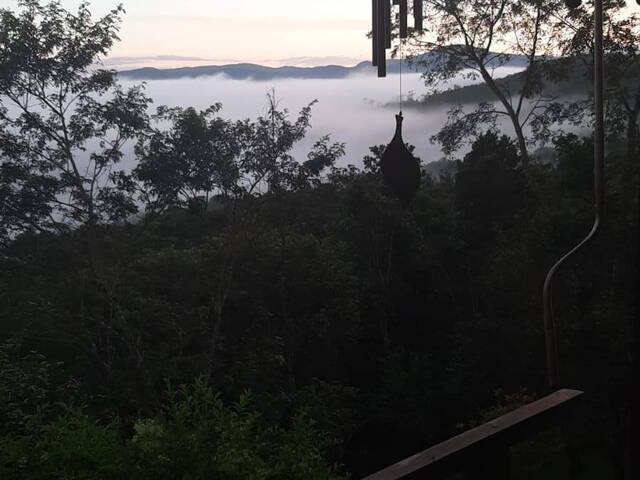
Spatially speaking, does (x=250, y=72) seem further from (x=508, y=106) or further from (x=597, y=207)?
(x=597, y=207)

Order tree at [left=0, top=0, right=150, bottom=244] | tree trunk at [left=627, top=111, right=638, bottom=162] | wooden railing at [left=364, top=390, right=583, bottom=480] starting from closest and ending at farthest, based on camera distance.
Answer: wooden railing at [left=364, top=390, right=583, bottom=480], tree at [left=0, top=0, right=150, bottom=244], tree trunk at [left=627, top=111, right=638, bottom=162]

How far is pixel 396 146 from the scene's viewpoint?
229cm

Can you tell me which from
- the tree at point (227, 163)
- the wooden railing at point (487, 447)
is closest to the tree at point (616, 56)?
the tree at point (227, 163)

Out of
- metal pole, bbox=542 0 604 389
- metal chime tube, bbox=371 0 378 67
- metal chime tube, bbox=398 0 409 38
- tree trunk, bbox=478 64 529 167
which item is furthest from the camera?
tree trunk, bbox=478 64 529 167

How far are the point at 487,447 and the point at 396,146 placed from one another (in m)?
1.33

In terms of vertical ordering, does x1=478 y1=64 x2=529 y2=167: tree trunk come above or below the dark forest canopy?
above

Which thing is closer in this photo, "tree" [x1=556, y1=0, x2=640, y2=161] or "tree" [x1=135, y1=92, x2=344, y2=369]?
"tree" [x1=135, y1=92, x2=344, y2=369]

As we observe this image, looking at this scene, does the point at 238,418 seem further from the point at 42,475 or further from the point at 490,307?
the point at 490,307

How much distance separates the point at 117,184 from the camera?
7969mm

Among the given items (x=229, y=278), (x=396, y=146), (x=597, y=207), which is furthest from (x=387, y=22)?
(x=229, y=278)

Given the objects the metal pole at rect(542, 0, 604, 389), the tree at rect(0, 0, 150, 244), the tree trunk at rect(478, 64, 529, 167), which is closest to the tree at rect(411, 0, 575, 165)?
the tree trunk at rect(478, 64, 529, 167)

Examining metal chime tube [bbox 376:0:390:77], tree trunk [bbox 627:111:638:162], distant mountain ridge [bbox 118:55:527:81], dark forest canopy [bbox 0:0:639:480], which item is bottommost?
dark forest canopy [bbox 0:0:639:480]

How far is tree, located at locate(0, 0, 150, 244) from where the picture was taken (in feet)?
24.2

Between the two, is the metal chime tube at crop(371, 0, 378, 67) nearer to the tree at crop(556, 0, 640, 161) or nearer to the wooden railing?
the wooden railing
